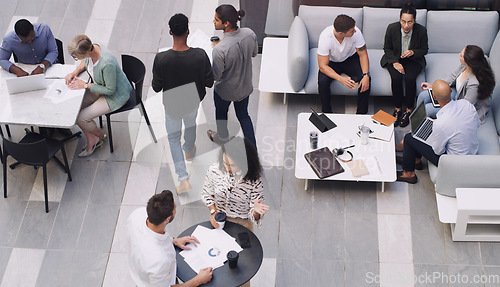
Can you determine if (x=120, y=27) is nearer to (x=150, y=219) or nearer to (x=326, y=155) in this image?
(x=326, y=155)

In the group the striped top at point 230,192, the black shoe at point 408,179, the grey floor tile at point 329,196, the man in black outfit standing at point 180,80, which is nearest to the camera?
the striped top at point 230,192

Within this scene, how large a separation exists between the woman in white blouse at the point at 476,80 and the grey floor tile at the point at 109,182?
3056mm

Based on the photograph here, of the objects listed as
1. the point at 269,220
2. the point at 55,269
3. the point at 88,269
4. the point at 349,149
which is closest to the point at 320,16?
the point at 349,149

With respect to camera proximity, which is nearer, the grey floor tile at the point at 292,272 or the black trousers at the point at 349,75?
the grey floor tile at the point at 292,272

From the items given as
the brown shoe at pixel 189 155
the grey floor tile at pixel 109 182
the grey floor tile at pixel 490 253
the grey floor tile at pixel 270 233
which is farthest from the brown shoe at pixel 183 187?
the grey floor tile at pixel 490 253

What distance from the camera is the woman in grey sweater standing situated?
5.16 meters

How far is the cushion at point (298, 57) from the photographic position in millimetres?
6262

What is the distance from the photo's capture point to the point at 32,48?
6059 millimetres

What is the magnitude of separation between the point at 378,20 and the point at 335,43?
31.6 inches

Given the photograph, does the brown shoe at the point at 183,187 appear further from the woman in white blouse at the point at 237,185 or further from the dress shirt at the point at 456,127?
the dress shirt at the point at 456,127

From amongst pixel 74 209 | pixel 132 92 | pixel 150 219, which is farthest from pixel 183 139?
pixel 150 219

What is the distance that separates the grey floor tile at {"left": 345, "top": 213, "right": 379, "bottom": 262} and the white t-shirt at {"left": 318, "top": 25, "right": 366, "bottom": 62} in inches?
66.5

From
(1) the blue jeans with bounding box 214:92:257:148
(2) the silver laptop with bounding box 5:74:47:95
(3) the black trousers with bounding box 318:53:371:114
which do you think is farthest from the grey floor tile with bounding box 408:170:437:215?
(2) the silver laptop with bounding box 5:74:47:95

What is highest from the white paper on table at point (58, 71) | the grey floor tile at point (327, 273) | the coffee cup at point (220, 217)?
the coffee cup at point (220, 217)
